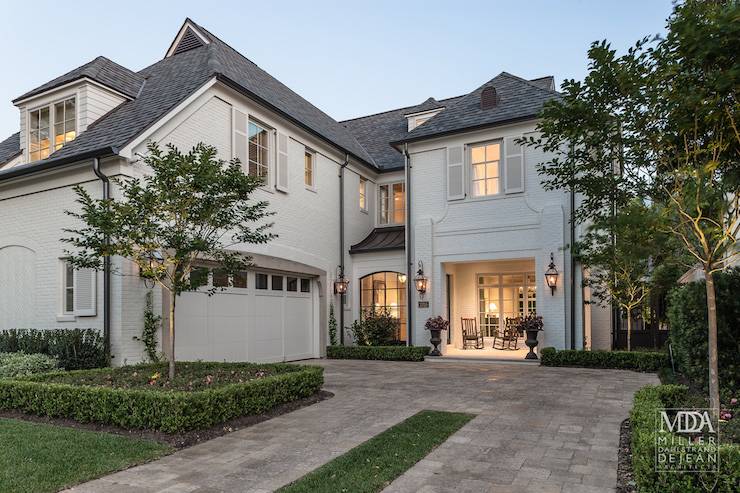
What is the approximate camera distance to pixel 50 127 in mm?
11477

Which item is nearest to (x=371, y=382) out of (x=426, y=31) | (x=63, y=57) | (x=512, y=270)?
(x=512, y=270)

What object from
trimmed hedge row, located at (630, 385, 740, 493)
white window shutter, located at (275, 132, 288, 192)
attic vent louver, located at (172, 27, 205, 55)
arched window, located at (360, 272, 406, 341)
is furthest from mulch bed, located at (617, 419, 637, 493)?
attic vent louver, located at (172, 27, 205, 55)

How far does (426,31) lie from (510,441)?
18784 mm

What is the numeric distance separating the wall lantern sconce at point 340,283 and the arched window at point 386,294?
3.07 ft

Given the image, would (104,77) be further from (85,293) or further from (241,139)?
(85,293)

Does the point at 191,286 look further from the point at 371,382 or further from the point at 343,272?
the point at 343,272

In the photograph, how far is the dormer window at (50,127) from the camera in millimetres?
11281

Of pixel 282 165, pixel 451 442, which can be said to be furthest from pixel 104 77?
pixel 451 442

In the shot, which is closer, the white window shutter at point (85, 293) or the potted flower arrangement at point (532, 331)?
the white window shutter at point (85, 293)

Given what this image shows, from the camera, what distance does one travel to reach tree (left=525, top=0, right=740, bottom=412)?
469 centimetres

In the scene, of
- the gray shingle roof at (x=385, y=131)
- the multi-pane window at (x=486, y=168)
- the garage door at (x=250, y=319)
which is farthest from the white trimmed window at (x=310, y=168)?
the multi-pane window at (x=486, y=168)

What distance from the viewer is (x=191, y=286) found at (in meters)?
7.59

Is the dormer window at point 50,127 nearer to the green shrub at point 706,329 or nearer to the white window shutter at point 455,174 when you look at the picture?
the white window shutter at point 455,174

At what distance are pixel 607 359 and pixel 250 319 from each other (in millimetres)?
8488
